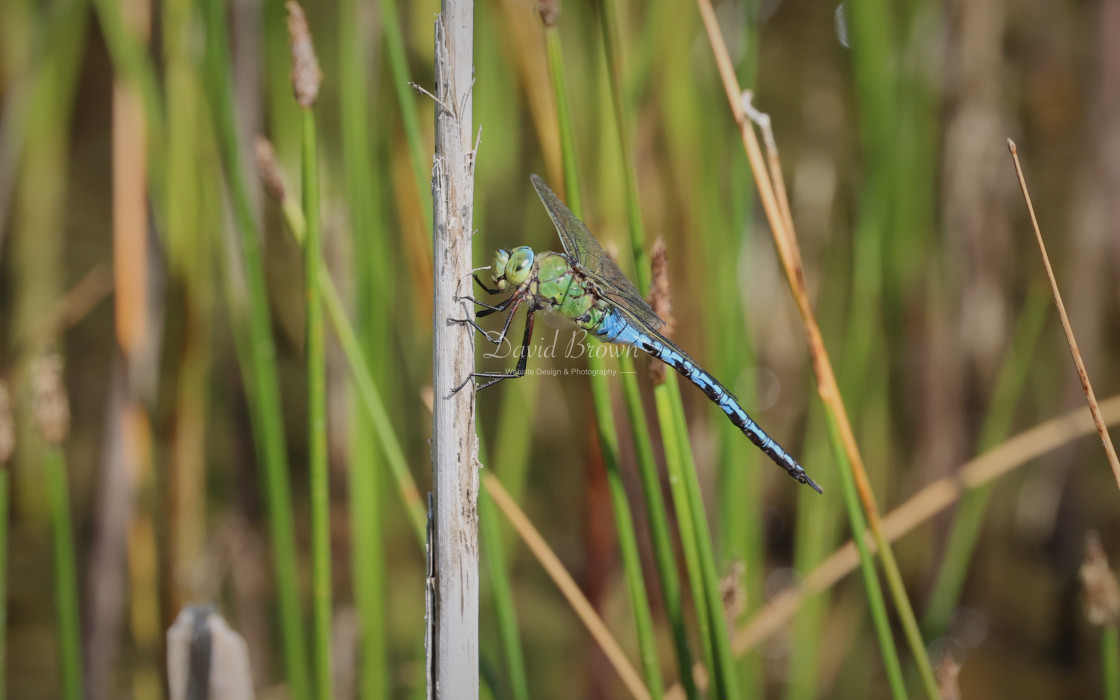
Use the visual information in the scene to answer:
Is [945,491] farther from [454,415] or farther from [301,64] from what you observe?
[301,64]

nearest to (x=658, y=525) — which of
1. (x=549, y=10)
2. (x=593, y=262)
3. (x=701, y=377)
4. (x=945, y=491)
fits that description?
(x=701, y=377)

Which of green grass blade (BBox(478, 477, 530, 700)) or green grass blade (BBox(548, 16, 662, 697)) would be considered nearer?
green grass blade (BBox(548, 16, 662, 697))

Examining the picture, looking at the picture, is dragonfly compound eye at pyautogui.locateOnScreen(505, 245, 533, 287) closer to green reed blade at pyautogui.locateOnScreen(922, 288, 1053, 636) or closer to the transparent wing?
the transparent wing

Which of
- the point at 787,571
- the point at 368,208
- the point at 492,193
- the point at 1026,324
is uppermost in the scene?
the point at 492,193

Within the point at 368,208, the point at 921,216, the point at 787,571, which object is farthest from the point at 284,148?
the point at 787,571

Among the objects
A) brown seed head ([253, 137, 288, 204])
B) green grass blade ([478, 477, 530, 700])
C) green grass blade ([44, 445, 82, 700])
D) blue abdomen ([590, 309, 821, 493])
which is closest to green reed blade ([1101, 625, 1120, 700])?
blue abdomen ([590, 309, 821, 493])

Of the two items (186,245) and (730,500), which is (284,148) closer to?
(186,245)

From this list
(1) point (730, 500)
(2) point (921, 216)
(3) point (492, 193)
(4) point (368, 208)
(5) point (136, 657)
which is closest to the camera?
(4) point (368, 208)
